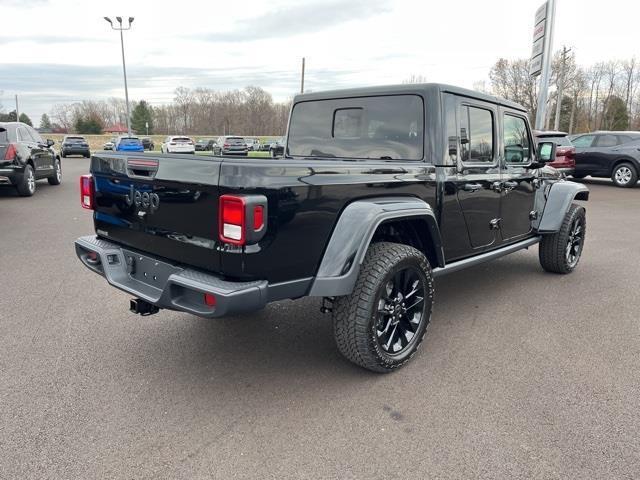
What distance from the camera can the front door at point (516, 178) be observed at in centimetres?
440

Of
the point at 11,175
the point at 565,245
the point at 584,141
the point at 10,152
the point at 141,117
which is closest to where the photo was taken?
the point at 565,245

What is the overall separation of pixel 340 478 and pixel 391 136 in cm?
244

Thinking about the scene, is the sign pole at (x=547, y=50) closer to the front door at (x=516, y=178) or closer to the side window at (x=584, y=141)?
the side window at (x=584, y=141)

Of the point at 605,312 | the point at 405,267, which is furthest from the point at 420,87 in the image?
the point at 605,312

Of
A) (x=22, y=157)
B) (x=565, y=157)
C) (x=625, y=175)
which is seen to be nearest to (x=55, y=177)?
(x=22, y=157)

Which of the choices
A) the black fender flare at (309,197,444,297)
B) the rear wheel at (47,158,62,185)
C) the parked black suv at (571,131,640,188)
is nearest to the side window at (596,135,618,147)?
the parked black suv at (571,131,640,188)

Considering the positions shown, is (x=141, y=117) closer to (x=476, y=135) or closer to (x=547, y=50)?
(x=547, y=50)

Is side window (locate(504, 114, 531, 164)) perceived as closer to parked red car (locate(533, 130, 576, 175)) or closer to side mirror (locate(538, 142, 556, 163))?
side mirror (locate(538, 142, 556, 163))

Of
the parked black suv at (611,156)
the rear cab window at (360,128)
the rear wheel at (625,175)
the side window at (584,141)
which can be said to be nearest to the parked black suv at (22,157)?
the rear cab window at (360,128)

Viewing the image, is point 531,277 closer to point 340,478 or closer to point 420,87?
point 420,87

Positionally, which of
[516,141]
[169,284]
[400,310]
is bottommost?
[400,310]

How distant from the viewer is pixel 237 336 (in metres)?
3.78

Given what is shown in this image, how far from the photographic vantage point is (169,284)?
2.60 m

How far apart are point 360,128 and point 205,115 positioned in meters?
84.0
